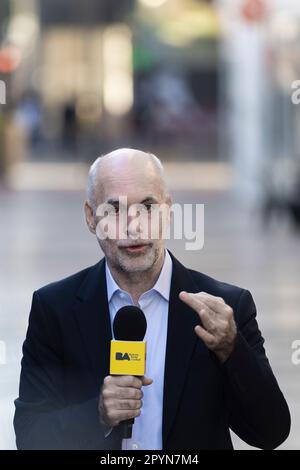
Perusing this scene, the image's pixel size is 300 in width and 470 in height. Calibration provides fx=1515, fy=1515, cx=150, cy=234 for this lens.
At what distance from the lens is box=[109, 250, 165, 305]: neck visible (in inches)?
142

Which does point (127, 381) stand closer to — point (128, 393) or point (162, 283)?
point (128, 393)

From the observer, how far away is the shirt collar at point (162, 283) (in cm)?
363

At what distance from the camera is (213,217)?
26.8 metres

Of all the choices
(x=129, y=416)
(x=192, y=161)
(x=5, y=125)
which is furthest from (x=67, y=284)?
(x=192, y=161)

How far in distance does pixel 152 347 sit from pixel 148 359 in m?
0.04

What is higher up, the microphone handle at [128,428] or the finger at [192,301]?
the finger at [192,301]

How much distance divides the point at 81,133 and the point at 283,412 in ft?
148

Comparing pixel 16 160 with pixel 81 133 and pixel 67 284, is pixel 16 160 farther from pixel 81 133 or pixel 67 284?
pixel 67 284

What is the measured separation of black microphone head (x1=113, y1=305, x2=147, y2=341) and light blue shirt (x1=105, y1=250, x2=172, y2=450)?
14 centimetres

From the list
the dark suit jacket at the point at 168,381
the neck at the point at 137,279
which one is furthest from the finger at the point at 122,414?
the neck at the point at 137,279

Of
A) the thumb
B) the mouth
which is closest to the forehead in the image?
the mouth

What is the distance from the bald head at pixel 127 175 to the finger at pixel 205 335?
0.36m

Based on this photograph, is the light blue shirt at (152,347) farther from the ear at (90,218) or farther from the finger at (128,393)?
the finger at (128,393)
